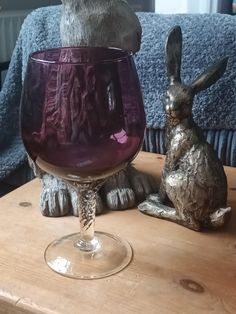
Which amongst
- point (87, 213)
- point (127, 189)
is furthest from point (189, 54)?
point (87, 213)

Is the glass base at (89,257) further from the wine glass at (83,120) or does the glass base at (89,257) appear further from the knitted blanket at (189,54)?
the knitted blanket at (189,54)

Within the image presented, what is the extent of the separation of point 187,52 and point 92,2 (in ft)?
1.31

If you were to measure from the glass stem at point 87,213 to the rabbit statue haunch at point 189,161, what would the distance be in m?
0.09

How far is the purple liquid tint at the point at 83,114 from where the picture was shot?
433 mm

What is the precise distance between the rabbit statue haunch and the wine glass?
7 centimetres

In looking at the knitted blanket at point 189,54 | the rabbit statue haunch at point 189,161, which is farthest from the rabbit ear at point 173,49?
the knitted blanket at point 189,54

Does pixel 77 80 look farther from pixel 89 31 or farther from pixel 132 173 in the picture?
pixel 132 173

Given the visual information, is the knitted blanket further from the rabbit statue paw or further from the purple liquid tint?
the purple liquid tint

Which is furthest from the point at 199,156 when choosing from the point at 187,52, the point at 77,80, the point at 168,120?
the point at 187,52

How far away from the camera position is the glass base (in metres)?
0.48

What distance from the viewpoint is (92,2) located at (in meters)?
0.56

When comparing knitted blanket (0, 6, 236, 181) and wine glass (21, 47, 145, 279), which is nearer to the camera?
wine glass (21, 47, 145, 279)

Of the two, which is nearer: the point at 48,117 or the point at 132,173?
the point at 48,117

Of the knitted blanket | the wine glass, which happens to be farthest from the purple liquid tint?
the knitted blanket
